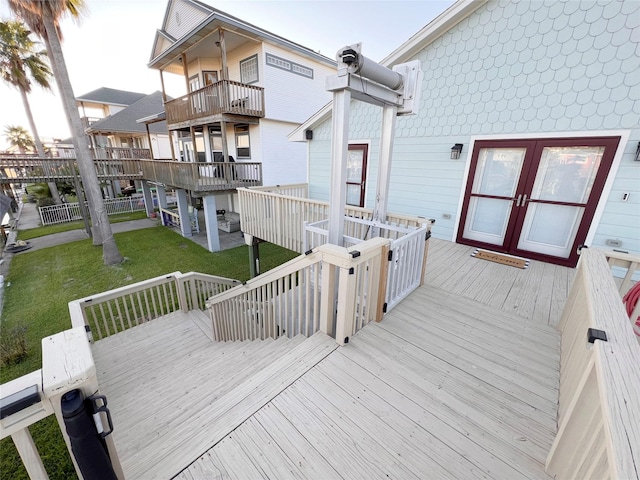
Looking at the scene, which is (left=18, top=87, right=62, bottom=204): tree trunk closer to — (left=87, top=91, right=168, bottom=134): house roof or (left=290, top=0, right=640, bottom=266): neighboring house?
(left=87, top=91, right=168, bottom=134): house roof

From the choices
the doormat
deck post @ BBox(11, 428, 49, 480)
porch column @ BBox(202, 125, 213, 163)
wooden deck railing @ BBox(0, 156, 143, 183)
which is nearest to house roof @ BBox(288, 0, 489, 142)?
the doormat

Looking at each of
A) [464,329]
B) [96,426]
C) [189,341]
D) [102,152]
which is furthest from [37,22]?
[102,152]

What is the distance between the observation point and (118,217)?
1393 cm

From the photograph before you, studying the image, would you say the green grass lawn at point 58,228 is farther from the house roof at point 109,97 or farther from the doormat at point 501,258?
the doormat at point 501,258

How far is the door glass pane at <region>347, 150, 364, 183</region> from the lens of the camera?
6803 mm

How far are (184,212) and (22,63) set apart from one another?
12.9 m

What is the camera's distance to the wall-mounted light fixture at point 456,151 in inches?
199

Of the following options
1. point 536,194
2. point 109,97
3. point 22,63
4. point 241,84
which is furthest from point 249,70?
point 109,97

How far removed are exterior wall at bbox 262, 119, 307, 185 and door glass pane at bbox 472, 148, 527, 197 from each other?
7.48 meters

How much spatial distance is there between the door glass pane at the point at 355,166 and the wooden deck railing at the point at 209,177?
473 cm

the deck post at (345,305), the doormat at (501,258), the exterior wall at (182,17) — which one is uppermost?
the exterior wall at (182,17)

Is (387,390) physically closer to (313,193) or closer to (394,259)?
(394,259)

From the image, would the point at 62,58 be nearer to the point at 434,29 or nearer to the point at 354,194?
the point at 354,194

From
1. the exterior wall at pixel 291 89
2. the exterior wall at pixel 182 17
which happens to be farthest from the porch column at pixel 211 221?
the exterior wall at pixel 182 17
